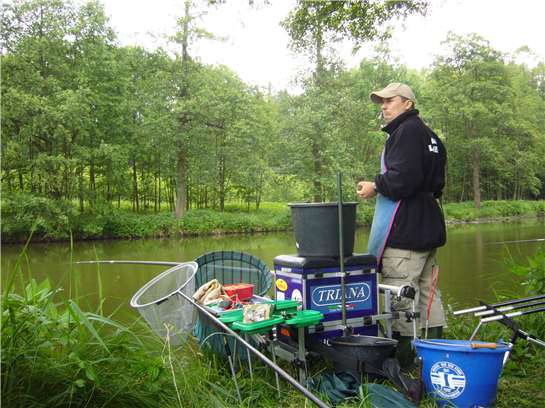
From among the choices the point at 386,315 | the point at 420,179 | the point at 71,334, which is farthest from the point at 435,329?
the point at 71,334

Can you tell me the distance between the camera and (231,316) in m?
2.37

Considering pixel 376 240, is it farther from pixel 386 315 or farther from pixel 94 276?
pixel 94 276

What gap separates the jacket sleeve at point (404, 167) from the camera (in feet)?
8.70

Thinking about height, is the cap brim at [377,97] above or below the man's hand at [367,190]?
above

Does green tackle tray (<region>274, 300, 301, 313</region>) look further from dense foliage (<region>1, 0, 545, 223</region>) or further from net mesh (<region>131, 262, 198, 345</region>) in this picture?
dense foliage (<region>1, 0, 545, 223</region>)

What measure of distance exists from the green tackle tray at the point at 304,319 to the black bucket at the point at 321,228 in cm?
39

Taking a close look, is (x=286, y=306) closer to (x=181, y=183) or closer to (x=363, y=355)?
(x=363, y=355)

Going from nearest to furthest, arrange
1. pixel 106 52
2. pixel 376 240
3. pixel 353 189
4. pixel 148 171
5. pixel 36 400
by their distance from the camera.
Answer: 1. pixel 36 400
2. pixel 376 240
3. pixel 106 52
4. pixel 353 189
5. pixel 148 171

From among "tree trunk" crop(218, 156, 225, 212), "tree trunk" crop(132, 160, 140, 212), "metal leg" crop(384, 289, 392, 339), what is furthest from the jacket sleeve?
"tree trunk" crop(132, 160, 140, 212)

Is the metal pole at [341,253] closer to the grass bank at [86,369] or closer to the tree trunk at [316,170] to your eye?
the grass bank at [86,369]

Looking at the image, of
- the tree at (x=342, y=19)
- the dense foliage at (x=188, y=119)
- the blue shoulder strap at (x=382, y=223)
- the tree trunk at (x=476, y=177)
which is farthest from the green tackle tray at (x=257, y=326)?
the tree trunk at (x=476, y=177)

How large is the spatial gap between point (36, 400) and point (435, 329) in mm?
2040

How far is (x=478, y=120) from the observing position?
1086 inches

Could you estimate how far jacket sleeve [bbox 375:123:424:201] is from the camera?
2.65 m
